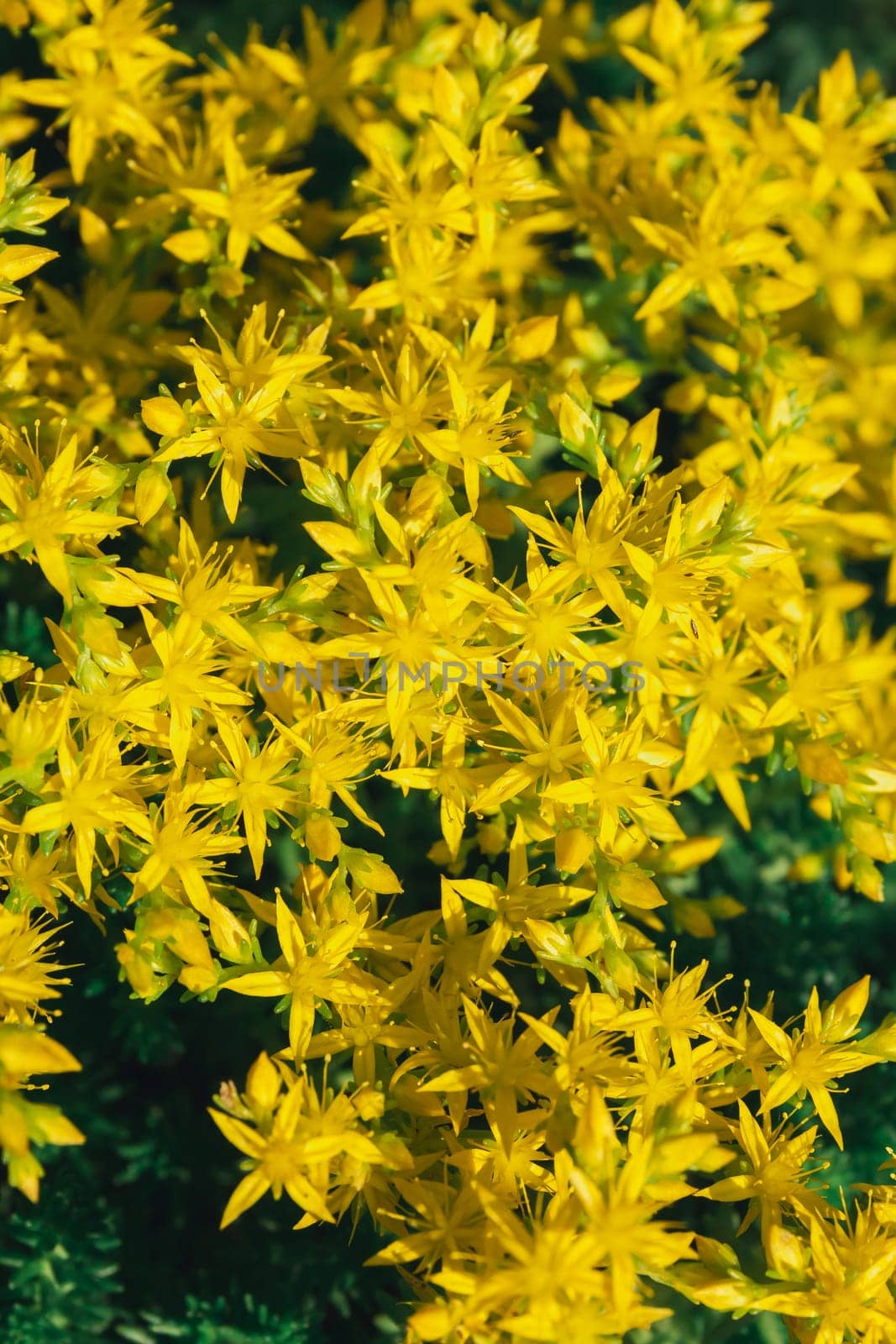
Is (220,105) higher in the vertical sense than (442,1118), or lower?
higher

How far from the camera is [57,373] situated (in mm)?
1747

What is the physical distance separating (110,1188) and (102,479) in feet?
3.48

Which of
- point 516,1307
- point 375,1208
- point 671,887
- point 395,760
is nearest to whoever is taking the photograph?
Result: point 516,1307

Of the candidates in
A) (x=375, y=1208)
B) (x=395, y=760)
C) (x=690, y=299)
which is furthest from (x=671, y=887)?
(x=690, y=299)

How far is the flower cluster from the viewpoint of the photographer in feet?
4.59

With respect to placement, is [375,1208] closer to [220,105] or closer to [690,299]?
[690,299]

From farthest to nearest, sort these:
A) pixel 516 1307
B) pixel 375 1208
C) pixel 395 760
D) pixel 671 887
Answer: pixel 671 887, pixel 395 760, pixel 375 1208, pixel 516 1307

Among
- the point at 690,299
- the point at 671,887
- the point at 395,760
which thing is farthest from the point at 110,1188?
the point at 690,299

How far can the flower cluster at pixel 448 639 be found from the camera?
4.59 ft

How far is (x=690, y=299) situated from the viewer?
1926mm

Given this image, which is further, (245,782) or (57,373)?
(57,373)

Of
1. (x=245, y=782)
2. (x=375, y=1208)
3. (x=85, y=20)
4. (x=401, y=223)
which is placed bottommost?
(x=375, y=1208)

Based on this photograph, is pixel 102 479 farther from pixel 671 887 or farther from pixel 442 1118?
pixel 671 887

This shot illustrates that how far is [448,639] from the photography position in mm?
1467
